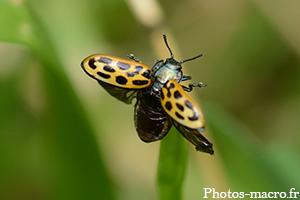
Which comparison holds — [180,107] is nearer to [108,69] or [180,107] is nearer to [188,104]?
[188,104]


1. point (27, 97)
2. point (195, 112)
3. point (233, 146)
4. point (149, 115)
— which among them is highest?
point (27, 97)

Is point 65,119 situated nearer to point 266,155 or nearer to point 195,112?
point 195,112

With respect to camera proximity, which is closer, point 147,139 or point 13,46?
point 147,139

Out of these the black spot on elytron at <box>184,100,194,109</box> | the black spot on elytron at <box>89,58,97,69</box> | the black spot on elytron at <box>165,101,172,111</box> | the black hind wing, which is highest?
the black spot on elytron at <box>89,58,97,69</box>

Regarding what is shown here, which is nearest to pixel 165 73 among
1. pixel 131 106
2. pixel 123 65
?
pixel 123 65

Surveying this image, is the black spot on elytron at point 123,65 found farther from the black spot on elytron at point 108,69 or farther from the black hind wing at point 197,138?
the black hind wing at point 197,138

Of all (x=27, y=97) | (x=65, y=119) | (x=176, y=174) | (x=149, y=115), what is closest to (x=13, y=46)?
(x=27, y=97)

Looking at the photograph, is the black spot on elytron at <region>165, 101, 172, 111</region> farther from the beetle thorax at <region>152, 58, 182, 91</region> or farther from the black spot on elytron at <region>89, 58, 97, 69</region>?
the black spot on elytron at <region>89, 58, 97, 69</region>

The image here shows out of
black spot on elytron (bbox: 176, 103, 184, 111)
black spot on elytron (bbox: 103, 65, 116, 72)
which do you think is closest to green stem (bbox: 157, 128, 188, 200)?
black spot on elytron (bbox: 176, 103, 184, 111)
